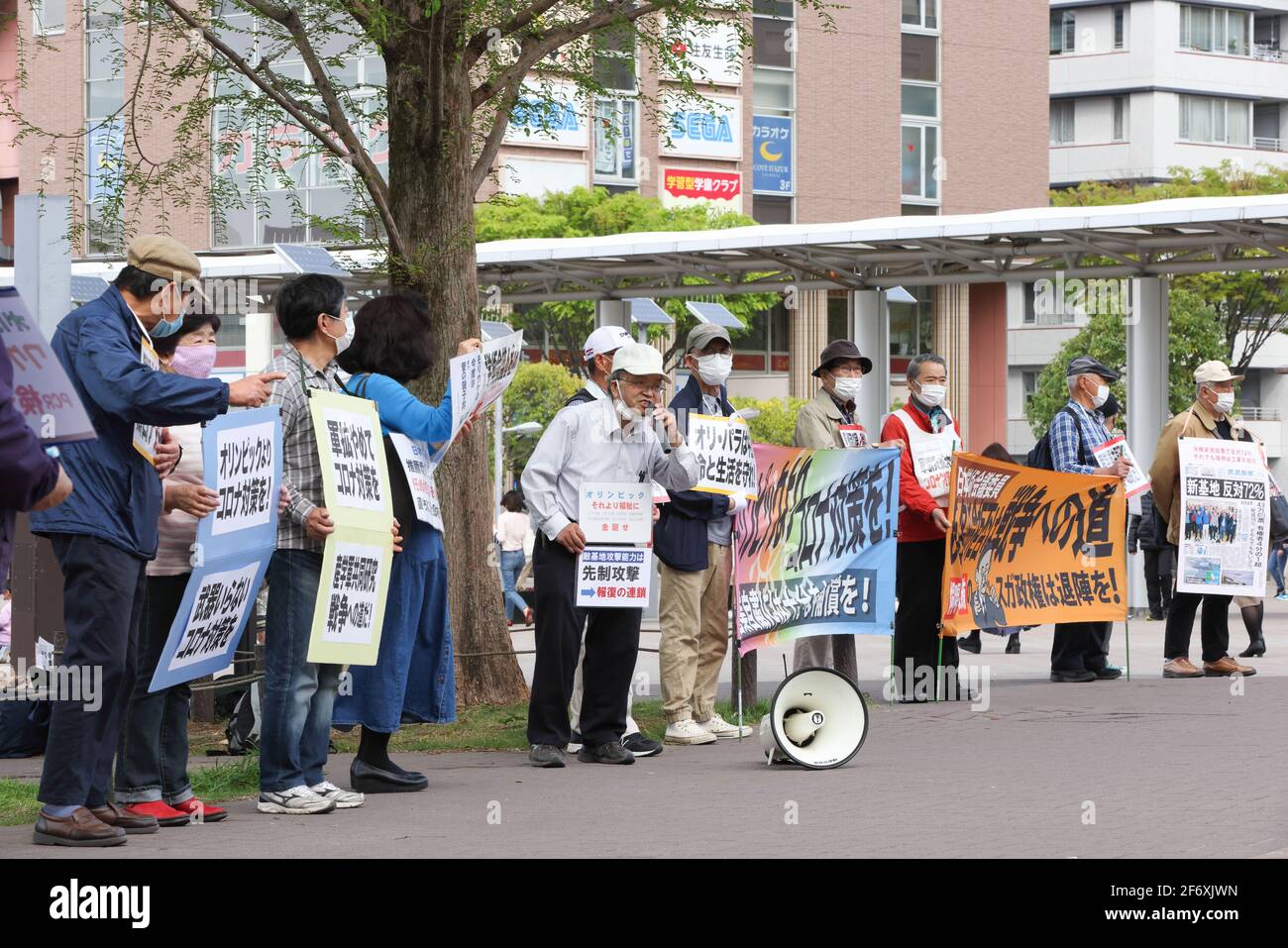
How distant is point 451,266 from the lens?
1188 centimetres

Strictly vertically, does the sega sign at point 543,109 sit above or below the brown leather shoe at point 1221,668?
above

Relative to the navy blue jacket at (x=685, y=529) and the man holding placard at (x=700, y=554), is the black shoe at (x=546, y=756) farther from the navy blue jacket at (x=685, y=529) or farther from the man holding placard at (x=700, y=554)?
the navy blue jacket at (x=685, y=529)

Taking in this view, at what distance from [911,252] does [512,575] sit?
6807 mm

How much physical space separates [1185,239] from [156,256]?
15.8 meters

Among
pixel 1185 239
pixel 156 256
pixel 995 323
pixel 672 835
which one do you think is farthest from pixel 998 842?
pixel 995 323

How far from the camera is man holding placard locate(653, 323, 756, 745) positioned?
1039 centimetres

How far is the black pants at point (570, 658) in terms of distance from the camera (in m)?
9.54

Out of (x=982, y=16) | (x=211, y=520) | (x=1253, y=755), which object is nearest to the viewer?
(x=211, y=520)

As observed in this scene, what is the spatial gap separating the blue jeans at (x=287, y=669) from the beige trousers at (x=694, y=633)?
9.17ft

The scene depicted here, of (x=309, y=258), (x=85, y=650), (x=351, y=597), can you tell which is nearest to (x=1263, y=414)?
(x=309, y=258)

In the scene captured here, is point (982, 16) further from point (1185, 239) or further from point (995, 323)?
point (1185, 239)

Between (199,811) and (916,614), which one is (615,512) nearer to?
(199,811)

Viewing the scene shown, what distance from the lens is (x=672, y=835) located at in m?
7.21

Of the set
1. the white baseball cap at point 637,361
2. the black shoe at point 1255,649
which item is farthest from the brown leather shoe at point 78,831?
the black shoe at point 1255,649
